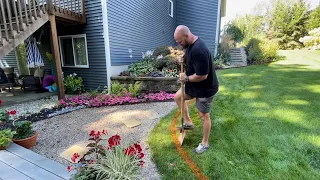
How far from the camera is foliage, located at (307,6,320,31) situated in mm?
15266

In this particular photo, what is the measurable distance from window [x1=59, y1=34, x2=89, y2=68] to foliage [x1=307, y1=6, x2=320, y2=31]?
1896cm

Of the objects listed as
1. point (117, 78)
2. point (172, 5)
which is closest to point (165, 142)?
point (117, 78)

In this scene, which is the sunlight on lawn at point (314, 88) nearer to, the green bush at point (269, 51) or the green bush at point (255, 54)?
the green bush at point (255, 54)

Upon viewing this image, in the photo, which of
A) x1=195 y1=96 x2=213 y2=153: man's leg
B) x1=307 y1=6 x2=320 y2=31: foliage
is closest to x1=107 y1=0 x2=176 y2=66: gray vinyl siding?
x1=195 y1=96 x2=213 y2=153: man's leg

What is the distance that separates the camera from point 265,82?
586 cm

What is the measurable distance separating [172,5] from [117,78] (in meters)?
7.12

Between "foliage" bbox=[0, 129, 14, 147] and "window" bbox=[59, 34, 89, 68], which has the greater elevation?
"window" bbox=[59, 34, 89, 68]

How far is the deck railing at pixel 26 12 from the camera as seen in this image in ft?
12.5

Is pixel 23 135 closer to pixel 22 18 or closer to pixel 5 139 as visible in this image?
pixel 5 139

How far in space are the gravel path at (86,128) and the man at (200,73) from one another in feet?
3.17

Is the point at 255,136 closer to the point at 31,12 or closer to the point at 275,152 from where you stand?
the point at 275,152

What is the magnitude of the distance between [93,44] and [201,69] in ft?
17.3

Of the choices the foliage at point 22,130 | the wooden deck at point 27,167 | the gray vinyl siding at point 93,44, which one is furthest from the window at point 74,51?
the wooden deck at point 27,167

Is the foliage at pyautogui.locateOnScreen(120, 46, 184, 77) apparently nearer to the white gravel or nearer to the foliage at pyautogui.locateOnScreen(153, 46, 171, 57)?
the foliage at pyautogui.locateOnScreen(153, 46, 171, 57)
